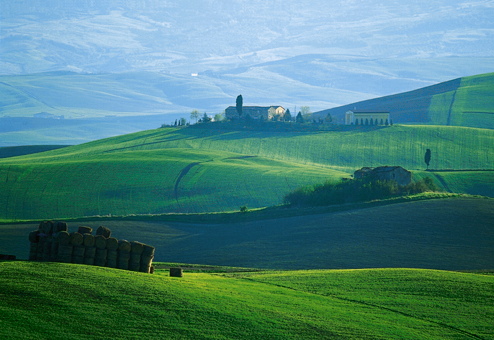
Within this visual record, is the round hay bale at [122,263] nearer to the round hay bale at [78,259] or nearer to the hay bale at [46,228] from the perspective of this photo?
the round hay bale at [78,259]

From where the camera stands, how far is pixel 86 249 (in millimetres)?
34156

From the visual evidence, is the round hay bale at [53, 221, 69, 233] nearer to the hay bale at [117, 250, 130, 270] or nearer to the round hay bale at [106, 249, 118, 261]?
the round hay bale at [106, 249, 118, 261]

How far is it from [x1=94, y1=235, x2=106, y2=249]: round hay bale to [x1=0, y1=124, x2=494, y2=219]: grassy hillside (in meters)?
56.3

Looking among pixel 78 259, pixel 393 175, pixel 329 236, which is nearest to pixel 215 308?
pixel 78 259

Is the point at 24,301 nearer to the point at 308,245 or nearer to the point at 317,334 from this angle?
the point at 317,334

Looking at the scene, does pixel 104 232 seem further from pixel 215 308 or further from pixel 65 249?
pixel 215 308

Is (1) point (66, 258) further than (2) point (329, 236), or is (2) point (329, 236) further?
(2) point (329, 236)

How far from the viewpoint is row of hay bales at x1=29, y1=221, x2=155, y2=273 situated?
33875mm

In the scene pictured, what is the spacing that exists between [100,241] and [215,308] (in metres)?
7.62

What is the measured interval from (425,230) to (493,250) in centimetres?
735

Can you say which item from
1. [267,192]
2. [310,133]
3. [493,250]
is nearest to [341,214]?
[493,250]

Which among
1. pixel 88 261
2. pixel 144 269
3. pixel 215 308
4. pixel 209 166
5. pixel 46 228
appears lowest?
pixel 215 308

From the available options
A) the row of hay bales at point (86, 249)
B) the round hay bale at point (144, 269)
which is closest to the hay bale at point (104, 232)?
the row of hay bales at point (86, 249)

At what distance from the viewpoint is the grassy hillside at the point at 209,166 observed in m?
96.9
